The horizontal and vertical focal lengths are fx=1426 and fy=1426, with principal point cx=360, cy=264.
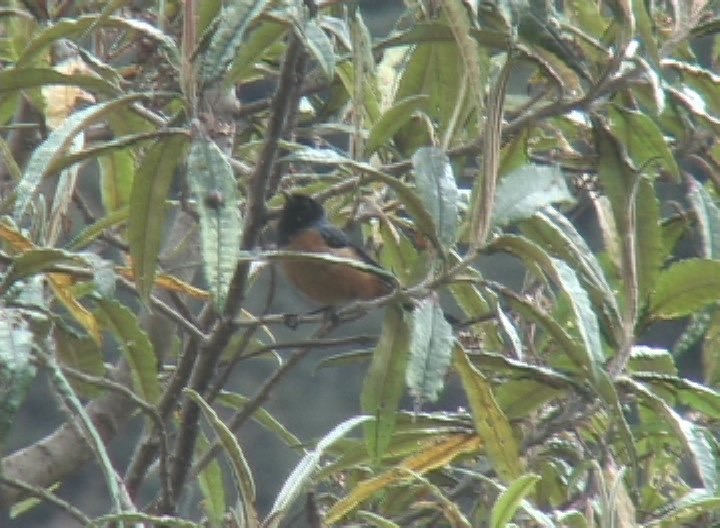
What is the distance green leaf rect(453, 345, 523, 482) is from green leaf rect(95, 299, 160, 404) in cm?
42

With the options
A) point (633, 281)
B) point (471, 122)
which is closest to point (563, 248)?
point (633, 281)

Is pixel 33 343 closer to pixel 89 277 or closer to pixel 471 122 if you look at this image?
pixel 89 277

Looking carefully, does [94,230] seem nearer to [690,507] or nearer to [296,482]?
[296,482]

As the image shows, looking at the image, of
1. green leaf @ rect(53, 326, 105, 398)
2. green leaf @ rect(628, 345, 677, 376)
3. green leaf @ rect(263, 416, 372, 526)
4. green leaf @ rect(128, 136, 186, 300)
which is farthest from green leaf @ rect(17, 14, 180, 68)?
green leaf @ rect(628, 345, 677, 376)

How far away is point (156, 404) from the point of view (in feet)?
6.45

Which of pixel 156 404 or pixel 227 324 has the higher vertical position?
pixel 227 324

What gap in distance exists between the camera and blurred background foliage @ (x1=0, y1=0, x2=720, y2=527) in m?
Answer: 1.61

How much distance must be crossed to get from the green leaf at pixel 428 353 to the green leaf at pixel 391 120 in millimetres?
348

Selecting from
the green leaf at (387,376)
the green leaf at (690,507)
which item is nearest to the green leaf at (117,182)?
the green leaf at (387,376)

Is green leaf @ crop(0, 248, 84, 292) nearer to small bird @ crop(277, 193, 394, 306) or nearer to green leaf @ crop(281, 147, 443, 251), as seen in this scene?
green leaf @ crop(281, 147, 443, 251)

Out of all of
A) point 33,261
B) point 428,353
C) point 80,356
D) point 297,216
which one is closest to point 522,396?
point 428,353

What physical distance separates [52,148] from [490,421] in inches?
25.9

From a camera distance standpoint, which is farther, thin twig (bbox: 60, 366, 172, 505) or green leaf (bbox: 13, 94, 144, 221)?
thin twig (bbox: 60, 366, 172, 505)

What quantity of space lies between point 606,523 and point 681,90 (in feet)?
1.99
